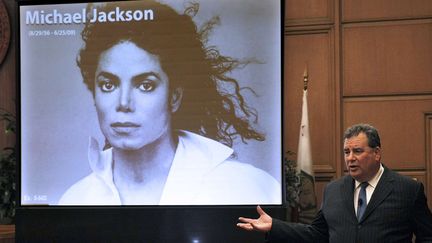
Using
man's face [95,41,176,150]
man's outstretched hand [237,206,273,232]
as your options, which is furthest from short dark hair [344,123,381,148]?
man's face [95,41,176,150]

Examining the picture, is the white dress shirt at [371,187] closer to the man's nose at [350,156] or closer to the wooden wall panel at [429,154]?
the man's nose at [350,156]

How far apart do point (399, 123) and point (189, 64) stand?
1.92 metres

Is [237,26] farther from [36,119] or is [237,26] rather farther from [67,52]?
[36,119]

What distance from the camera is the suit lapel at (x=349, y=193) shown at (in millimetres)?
3351

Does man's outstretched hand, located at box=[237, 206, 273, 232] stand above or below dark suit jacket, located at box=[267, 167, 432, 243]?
below

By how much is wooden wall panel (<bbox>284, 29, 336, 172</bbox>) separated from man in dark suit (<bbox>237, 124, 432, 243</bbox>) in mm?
2877

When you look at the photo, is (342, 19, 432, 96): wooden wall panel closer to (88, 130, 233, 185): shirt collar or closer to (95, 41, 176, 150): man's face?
(88, 130, 233, 185): shirt collar

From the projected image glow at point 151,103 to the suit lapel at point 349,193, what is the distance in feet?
8.06

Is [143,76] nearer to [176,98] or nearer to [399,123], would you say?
[176,98]

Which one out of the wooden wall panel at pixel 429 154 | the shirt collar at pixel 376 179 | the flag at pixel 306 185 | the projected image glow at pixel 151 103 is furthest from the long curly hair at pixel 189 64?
the shirt collar at pixel 376 179

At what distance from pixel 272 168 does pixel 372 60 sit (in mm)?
1337

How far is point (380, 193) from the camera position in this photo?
3.30 m

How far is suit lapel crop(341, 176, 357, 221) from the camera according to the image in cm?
335

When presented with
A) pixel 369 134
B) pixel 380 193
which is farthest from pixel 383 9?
pixel 380 193
